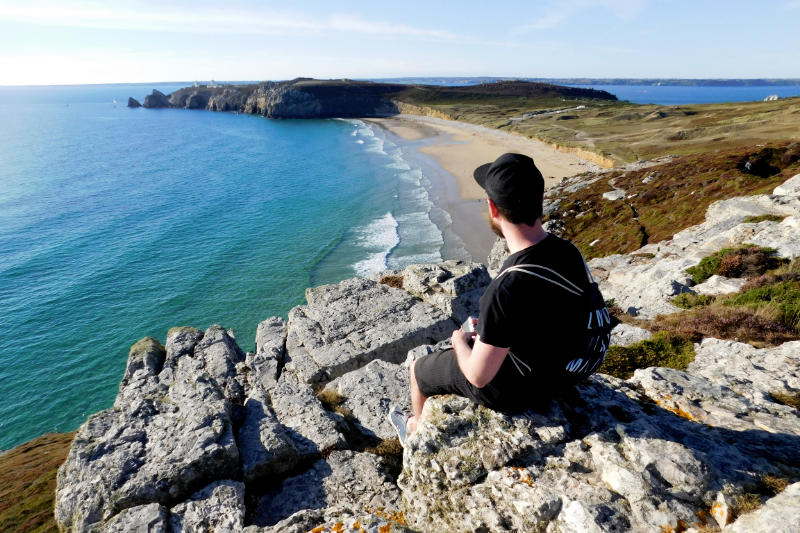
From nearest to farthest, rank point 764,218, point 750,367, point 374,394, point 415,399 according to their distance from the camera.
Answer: point 415,399 < point 750,367 < point 374,394 < point 764,218

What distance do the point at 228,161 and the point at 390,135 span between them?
51.3m

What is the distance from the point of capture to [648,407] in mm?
5496

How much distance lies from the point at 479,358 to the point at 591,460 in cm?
195

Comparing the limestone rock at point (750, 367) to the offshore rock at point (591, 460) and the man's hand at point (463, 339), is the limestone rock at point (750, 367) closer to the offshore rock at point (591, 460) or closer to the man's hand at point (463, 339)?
the offshore rock at point (591, 460)

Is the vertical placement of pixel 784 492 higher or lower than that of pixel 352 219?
higher

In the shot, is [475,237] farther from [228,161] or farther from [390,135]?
[390,135]

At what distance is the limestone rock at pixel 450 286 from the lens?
49.0ft

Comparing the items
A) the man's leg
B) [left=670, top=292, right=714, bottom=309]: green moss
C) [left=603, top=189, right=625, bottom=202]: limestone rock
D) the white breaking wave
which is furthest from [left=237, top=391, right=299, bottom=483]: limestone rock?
[left=603, top=189, right=625, bottom=202]: limestone rock

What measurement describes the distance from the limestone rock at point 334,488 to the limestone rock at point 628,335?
20.6 feet

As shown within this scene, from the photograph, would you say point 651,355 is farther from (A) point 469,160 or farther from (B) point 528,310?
(A) point 469,160

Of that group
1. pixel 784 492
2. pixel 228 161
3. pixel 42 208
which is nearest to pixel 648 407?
pixel 784 492

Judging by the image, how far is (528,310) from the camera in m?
3.96

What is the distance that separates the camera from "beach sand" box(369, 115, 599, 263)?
45.8 metres

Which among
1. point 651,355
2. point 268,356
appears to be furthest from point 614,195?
point 268,356
